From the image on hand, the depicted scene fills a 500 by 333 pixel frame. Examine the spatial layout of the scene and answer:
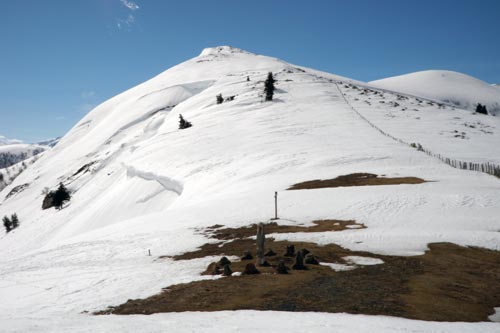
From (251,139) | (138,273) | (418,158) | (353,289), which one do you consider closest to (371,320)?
(353,289)

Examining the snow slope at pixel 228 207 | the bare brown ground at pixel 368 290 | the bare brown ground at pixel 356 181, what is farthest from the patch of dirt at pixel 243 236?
the bare brown ground at pixel 356 181

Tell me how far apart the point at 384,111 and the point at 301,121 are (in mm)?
21101

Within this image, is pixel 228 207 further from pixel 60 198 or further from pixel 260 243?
pixel 60 198

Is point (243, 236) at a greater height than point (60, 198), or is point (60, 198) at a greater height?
point (60, 198)

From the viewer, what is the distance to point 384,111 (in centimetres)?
7519

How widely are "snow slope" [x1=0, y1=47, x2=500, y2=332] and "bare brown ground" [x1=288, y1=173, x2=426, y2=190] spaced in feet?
4.97

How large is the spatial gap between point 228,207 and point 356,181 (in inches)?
456

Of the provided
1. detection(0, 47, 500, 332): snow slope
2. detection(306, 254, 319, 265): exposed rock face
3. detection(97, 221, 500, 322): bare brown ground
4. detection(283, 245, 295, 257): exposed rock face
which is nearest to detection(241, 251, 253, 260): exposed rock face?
detection(97, 221, 500, 322): bare brown ground

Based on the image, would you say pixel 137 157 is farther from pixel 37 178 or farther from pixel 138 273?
pixel 37 178

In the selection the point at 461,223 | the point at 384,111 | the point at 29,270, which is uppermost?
the point at 384,111

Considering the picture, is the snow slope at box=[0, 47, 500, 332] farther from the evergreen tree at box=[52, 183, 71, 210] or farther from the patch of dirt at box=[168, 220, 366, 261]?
the evergreen tree at box=[52, 183, 71, 210]

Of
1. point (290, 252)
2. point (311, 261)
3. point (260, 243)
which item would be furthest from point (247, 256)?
point (311, 261)

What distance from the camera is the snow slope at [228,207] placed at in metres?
13.7

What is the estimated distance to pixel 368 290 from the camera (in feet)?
42.7
